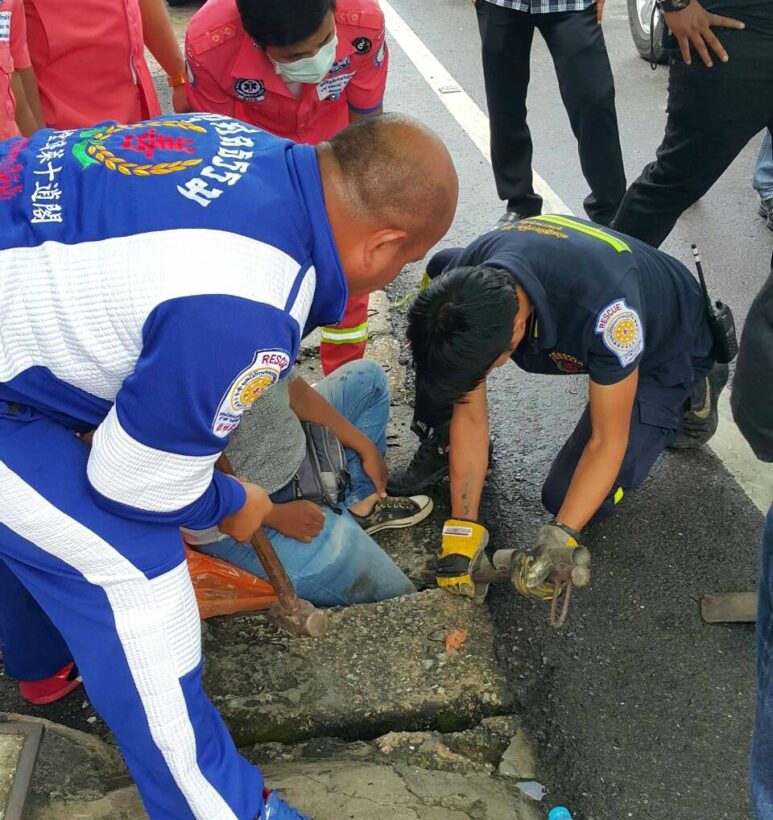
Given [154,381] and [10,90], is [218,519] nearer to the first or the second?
[154,381]

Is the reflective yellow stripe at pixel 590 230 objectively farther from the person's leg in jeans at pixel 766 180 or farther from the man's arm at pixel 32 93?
the person's leg in jeans at pixel 766 180

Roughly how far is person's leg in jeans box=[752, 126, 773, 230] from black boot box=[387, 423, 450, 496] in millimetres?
2244

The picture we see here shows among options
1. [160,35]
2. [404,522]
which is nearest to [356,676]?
[404,522]

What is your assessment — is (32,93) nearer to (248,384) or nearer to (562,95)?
(248,384)

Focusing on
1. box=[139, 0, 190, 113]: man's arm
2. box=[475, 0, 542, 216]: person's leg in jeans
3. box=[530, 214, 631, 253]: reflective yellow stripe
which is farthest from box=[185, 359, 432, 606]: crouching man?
box=[475, 0, 542, 216]: person's leg in jeans

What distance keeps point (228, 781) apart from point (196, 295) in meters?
0.93

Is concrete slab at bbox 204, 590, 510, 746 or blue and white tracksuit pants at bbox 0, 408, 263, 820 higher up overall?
blue and white tracksuit pants at bbox 0, 408, 263, 820

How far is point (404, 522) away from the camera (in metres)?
2.80

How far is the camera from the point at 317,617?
2.28 meters

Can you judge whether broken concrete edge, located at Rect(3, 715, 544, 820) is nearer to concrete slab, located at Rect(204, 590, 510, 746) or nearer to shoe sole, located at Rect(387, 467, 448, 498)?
concrete slab, located at Rect(204, 590, 510, 746)

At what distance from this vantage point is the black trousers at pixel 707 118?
2691mm

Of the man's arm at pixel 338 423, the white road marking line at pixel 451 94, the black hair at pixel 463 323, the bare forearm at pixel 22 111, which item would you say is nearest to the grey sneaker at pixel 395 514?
the man's arm at pixel 338 423

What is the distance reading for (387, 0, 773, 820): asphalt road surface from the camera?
6.60 feet

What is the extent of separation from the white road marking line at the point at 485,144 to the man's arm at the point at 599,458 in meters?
0.58
